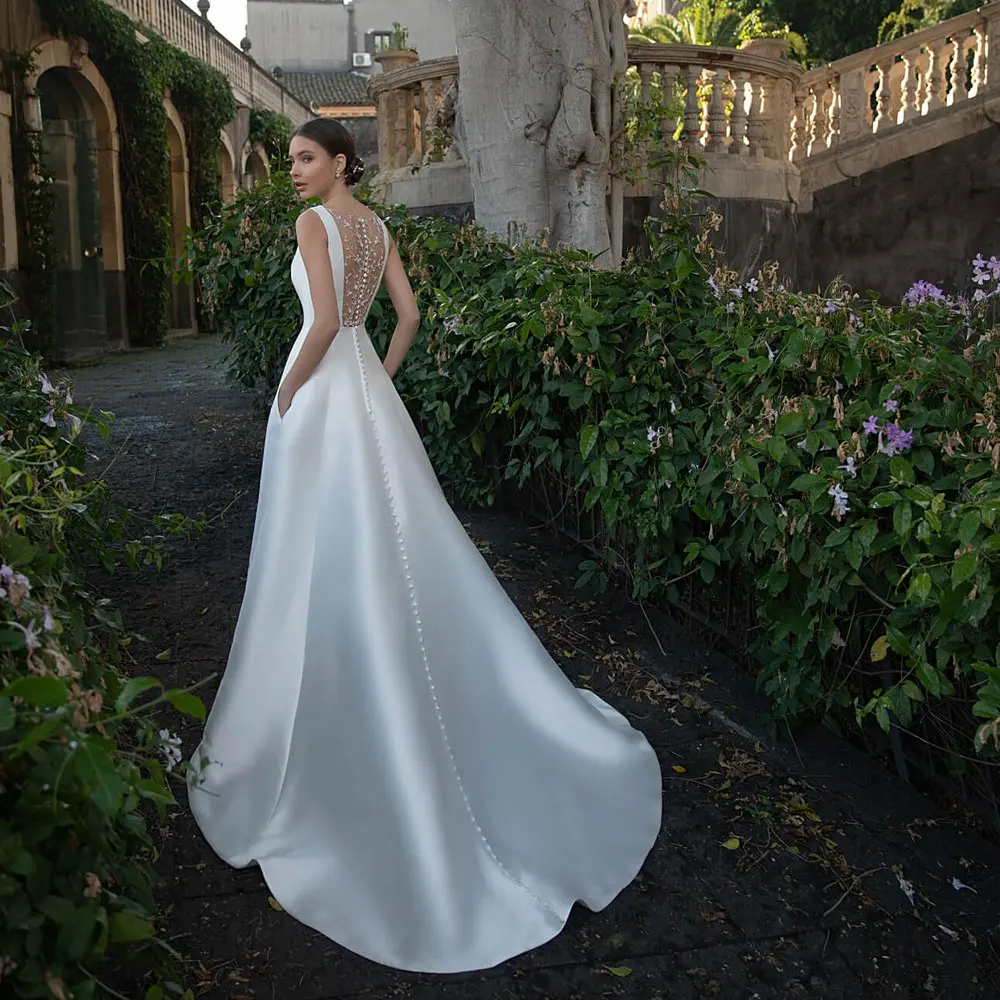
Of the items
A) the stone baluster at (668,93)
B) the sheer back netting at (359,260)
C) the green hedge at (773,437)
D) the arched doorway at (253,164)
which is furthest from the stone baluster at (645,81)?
the arched doorway at (253,164)

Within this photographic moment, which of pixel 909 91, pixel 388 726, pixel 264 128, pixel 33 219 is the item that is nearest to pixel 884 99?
pixel 909 91

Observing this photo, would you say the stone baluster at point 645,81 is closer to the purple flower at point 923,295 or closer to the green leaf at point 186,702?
the purple flower at point 923,295

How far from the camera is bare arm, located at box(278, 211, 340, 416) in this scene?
3152 mm

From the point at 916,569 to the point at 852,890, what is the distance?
86cm

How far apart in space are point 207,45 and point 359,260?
2034cm

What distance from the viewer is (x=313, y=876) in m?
2.66

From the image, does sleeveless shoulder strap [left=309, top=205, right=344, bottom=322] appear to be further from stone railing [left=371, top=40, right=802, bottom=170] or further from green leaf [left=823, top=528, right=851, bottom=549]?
stone railing [left=371, top=40, right=802, bottom=170]

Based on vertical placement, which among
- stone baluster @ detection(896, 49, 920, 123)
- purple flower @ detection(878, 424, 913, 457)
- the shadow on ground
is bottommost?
the shadow on ground

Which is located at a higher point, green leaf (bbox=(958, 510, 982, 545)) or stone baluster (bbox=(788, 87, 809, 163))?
stone baluster (bbox=(788, 87, 809, 163))

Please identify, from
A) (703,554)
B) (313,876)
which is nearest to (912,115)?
(703,554)

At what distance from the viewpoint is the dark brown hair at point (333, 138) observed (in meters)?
3.20

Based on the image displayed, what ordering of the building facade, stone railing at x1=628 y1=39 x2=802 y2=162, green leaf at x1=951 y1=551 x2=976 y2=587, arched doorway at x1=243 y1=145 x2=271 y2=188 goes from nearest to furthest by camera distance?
green leaf at x1=951 y1=551 x2=976 y2=587
stone railing at x1=628 y1=39 x2=802 y2=162
arched doorway at x1=243 y1=145 x2=271 y2=188
the building facade

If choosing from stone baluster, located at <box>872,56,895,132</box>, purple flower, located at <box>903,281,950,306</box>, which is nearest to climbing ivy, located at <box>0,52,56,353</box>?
stone baluster, located at <box>872,56,895,132</box>

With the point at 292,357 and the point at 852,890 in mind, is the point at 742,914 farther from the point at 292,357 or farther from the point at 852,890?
the point at 292,357
